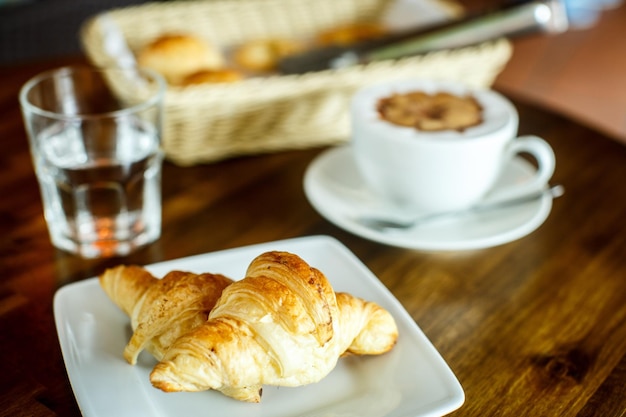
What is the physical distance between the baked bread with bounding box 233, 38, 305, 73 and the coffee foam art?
274 mm

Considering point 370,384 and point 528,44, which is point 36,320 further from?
point 528,44

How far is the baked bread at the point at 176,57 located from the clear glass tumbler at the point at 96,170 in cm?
22

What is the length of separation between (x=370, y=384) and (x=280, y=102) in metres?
0.52

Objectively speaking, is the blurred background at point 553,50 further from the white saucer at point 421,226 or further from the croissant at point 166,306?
the croissant at point 166,306

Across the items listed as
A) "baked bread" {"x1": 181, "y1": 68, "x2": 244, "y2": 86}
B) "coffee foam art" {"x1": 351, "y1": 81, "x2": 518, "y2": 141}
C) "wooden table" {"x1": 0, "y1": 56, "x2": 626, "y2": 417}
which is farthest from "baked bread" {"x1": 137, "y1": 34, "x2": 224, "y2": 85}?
"coffee foam art" {"x1": 351, "y1": 81, "x2": 518, "y2": 141}

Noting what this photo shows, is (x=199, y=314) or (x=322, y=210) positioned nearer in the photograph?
(x=199, y=314)

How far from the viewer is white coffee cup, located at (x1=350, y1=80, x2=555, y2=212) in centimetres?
90

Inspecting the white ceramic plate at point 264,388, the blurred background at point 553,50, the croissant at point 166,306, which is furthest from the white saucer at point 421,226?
the blurred background at point 553,50

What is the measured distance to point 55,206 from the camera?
887 mm

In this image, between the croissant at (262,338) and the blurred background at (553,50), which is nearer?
the croissant at (262,338)

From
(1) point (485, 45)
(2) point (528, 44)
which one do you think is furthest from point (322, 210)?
(2) point (528, 44)

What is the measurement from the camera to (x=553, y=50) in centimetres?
328

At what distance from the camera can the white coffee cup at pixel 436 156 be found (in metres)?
0.90

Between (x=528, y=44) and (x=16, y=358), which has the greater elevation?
(x=16, y=358)
